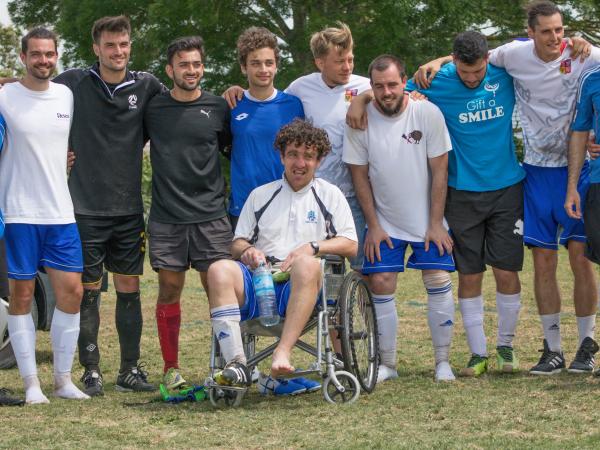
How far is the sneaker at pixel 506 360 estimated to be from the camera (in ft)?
21.8

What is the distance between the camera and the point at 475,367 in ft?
21.5

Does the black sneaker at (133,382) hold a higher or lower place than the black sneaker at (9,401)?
lower

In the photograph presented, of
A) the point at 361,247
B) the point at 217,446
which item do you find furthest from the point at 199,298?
the point at 217,446

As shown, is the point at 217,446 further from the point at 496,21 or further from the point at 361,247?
the point at 496,21

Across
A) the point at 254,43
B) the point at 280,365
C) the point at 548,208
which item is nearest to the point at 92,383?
the point at 280,365

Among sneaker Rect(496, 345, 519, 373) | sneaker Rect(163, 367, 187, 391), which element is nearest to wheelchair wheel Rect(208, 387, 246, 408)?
sneaker Rect(163, 367, 187, 391)

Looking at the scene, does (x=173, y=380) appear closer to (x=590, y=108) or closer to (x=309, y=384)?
(x=309, y=384)

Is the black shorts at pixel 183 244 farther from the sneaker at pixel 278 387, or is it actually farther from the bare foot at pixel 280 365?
the bare foot at pixel 280 365

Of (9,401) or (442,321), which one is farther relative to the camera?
(442,321)

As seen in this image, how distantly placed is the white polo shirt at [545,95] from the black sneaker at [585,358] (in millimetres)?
1073

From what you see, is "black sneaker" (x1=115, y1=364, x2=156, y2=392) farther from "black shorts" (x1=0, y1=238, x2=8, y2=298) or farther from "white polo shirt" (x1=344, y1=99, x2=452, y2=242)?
"white polo shirt" (x1=344, y1=99, x2=452, y2=242)

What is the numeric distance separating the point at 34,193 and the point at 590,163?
3.06 m

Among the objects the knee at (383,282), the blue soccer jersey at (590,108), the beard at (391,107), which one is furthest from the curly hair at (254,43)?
the blue soccer jersey at (590,108)

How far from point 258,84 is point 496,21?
18779 millimetres
